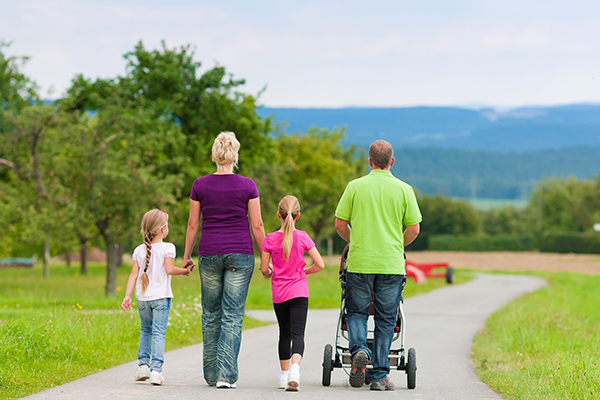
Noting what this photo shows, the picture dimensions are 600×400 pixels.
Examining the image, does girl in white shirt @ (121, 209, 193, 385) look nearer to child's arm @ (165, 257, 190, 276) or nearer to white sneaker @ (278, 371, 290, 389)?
child's arm @ (165, 257, 190, 276)

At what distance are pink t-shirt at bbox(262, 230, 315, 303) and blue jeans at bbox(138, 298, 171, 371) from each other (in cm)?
105

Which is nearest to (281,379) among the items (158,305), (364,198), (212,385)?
(212,385)

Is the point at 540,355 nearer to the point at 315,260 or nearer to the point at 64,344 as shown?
the point at 315,260

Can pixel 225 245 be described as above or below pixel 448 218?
above

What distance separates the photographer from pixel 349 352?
22.3 feet

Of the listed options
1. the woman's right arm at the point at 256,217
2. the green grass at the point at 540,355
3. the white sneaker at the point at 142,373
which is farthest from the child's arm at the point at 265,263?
the green grass at the point at 540,355

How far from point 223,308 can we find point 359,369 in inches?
50.2

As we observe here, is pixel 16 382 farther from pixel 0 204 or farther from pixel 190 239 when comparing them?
pixel 0 204

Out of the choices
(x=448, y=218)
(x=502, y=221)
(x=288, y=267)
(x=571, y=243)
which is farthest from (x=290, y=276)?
(x=502, y=221)

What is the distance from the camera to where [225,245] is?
6539 millimetres

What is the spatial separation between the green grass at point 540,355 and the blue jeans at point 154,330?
120 inches

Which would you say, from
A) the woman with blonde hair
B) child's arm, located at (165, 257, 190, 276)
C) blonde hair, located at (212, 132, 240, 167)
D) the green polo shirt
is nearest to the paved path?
the woman with blonde hair

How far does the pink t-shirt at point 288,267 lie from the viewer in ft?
21.7

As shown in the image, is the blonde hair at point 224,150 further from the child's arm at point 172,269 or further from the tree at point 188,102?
the tree at point 188,102
